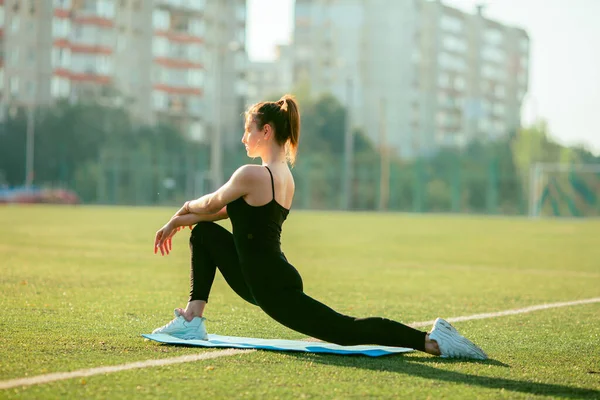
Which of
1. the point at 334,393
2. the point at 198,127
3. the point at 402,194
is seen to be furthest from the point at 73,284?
the point at 198,127

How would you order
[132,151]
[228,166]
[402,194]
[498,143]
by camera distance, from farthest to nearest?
[498,143] < [132,151] < [228,166] < [402,194]

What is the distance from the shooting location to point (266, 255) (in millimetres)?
5680

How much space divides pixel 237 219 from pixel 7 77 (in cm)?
7559

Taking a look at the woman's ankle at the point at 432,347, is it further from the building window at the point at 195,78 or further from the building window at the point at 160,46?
the building window at the point at 195,78

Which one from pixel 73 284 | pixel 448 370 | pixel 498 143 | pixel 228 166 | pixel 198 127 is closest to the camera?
pixel 448 370

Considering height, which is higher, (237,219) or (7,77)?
(7,77)

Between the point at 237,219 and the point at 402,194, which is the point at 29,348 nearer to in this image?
the point at 237,219

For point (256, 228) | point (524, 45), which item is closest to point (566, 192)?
point (256, 228)

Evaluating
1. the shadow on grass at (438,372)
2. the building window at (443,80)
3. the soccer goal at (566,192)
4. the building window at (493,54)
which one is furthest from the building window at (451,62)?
the shadow on grass at (438,372)

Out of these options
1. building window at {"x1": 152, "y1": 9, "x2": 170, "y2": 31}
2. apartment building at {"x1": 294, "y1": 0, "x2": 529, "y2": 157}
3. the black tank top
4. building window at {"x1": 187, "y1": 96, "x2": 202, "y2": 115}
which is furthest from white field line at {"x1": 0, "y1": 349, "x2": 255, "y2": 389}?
building window at {"x1": 187, "y1": 96, "x2": 202, "y2": 115}

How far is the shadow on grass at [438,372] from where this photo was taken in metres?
4.73

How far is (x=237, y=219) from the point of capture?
5.74m

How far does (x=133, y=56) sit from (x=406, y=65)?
1192 inches

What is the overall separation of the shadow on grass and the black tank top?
0.59m
